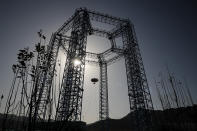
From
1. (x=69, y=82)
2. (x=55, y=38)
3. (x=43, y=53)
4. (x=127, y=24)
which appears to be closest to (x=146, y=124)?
(x=69, y=82)

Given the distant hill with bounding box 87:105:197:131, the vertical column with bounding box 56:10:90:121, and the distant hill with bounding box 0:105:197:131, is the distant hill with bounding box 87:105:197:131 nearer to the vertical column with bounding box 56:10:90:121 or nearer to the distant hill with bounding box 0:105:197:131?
the distant hill with bounding box 0:105:197:131

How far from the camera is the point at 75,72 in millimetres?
15297

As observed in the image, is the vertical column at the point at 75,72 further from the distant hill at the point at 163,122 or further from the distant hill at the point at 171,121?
the distant hill at the point at 171,121

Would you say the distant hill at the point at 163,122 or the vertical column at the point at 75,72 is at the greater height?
the vertical column at the point at 75,72

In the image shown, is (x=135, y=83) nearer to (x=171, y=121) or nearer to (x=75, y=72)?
(x=75, y=72)

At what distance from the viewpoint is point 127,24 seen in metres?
19.2

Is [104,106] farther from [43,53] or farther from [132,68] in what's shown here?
[43,53]

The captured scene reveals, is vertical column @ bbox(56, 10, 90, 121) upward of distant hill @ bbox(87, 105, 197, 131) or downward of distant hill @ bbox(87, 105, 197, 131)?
upward

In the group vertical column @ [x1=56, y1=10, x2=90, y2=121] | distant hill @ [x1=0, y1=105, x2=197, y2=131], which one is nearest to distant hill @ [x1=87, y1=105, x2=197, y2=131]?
distant hill @ [x1=0, y1=105, x2=197, y2=131]

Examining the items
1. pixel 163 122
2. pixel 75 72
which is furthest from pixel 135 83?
pixel 163 122

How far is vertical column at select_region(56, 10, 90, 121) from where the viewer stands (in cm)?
1395

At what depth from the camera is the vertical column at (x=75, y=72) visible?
13950 mm

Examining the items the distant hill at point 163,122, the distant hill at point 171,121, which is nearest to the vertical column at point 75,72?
the distant hill at point 163,122

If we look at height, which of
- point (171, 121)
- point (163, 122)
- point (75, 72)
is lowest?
point (163, 122)
